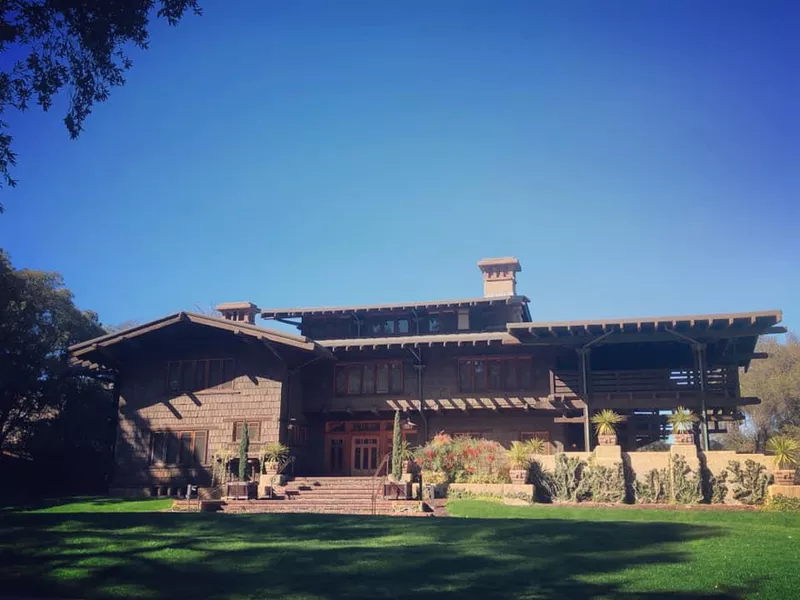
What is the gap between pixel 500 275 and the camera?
3847 centimetres

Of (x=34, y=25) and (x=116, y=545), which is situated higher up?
(x=34, y=25)

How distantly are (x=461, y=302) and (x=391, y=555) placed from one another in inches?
942

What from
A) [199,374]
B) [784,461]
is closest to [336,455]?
[199,374]

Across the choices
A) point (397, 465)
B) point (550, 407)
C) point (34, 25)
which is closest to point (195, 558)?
point (34, 25)

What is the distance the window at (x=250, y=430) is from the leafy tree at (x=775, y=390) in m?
35.3

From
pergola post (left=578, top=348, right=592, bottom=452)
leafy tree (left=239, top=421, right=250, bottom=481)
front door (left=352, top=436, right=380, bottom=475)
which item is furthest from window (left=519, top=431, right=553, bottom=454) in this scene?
leafy tree (left=239, top=421, right=250, bottom=481)

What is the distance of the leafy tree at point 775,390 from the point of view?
166ft

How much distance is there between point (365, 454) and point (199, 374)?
783 cm

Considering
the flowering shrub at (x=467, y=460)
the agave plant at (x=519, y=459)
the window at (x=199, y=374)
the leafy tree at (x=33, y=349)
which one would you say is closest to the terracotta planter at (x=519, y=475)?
the agave plant at (x=519, y=459)

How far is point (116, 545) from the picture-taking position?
1281 cm

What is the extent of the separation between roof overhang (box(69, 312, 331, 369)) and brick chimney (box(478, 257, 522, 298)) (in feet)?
37.5

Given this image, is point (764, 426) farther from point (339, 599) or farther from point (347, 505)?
point (339, 599)

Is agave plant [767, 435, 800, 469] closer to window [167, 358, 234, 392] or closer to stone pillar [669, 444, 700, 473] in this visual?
stone pillar [669, 444, 700, 473]

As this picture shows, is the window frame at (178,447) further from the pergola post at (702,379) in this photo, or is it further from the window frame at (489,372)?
the pergola post at (702,379)
